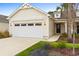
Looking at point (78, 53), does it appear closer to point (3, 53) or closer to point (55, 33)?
point (55, 33)

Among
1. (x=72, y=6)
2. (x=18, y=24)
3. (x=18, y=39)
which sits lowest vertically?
(x=18, y=39)

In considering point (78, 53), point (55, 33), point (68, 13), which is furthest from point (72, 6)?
point (78, 53)

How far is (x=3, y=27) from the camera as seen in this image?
5.89m

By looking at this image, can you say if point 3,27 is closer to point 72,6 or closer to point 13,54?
point 13,54

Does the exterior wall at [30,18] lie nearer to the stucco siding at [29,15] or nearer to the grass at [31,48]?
the stucco siding at [29,15]

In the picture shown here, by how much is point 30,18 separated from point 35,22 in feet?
0.66

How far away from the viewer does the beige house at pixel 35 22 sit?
585 centimetres

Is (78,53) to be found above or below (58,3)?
below

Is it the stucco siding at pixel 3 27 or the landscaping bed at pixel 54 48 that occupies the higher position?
the stucco siding at pixel 3 27

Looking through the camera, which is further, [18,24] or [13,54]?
[18,24]

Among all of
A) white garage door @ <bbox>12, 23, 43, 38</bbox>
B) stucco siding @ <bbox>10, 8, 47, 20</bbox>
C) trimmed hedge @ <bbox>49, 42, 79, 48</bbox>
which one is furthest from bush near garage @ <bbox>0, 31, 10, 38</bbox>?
trimmed hedge @ <bbox>49, 42, 79, 48</bbox>

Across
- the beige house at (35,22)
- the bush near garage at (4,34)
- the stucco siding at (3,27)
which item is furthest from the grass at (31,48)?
the stucco siding at (3,27)

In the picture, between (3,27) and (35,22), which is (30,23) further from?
(3,27)

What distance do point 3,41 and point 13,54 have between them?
500 mm
